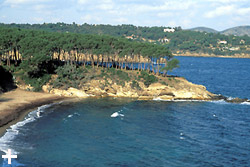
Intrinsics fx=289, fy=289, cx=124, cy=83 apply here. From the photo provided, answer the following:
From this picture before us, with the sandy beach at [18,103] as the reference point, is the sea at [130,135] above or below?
below

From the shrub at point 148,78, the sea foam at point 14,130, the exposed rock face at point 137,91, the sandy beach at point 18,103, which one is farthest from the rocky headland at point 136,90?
the sea foam at point 14,130

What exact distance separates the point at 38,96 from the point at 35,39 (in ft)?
69.3

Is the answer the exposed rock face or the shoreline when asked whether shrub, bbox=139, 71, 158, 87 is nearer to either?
the exposed rock face

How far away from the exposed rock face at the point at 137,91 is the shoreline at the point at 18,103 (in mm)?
4545

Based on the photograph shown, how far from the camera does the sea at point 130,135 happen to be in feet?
133

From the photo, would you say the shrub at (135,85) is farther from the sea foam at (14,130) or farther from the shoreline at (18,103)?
the sea foam at (14,130)

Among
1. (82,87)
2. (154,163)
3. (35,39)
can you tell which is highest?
(35,39)

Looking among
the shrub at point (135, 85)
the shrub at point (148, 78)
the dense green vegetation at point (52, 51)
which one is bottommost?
the shrub at point (135, 85)

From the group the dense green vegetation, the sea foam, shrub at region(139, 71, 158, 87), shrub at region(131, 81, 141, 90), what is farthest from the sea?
the dense green vegetation

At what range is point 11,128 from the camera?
5175 centimetres

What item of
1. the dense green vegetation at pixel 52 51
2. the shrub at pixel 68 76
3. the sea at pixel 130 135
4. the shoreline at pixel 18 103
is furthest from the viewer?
the dense green vegetation at pixel 52 51

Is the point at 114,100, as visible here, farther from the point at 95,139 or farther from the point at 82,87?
the point at 95,139

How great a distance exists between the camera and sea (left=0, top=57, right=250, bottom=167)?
133ft

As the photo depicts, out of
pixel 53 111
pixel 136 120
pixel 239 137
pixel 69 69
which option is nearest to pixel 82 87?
pixel 69 69
